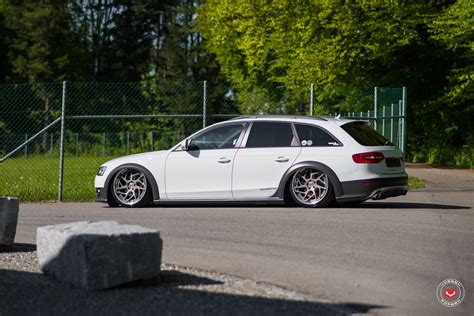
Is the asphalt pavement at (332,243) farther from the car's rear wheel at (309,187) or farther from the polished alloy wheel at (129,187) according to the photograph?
the polished alloy wheel at (129,187)

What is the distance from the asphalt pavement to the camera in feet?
28.7

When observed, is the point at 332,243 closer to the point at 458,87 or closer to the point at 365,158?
the point at 365,158

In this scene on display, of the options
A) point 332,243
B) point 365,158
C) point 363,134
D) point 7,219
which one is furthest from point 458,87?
point 7,219

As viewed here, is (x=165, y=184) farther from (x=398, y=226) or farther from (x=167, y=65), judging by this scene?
(x=167, y=65)

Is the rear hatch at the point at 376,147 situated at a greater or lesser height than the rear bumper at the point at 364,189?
greater

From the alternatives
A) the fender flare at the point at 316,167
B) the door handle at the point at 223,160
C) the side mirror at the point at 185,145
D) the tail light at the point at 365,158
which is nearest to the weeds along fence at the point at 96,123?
the side mirror at the point at 185,145

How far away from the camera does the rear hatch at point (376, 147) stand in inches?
617

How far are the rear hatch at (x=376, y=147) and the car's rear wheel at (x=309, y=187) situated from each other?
2.42ft

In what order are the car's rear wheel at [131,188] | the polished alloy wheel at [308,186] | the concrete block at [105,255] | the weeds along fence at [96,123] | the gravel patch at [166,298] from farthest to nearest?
the weeds along fence at [96,123], the car's rear wheel at [131,188], the polished alloy wheel at [308,186], the concrete block at [105,255], the gravel patch at [166,298]

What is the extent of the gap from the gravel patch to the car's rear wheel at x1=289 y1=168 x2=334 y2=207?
19.9 ft

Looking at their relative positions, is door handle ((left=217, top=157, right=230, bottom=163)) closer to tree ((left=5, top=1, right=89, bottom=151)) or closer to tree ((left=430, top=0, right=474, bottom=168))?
tree ((left=430, top=0, right=474, bottom=168))

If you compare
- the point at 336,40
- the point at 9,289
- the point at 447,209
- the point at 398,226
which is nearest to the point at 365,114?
the point at 336,40

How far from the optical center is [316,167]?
15.6 meters

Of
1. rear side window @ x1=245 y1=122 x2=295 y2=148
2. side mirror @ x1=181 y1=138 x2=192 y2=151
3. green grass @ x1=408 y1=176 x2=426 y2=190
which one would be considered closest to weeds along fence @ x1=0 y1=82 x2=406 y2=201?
side mirror @ x1=181 y1=138 x2=192 y2=151
